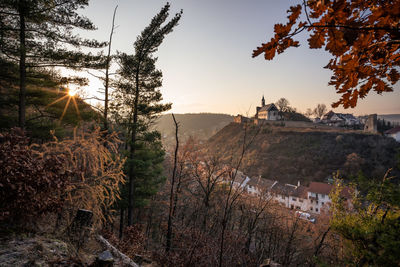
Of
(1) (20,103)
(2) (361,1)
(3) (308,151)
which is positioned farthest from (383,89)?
(3) (308,151)

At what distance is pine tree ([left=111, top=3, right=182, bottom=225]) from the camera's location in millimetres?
10016

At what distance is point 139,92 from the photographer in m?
10.9

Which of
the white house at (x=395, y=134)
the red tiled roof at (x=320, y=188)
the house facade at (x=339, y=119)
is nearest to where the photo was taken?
the red tiled roof at (x=320, y=188)

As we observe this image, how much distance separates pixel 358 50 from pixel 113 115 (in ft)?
36.2

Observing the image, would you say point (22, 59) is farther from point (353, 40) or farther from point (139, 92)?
point (353, 40)

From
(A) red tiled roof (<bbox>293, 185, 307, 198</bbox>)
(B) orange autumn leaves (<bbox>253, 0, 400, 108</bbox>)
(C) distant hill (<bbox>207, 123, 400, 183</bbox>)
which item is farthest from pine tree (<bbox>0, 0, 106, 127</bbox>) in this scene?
(A) red tiled roof (<bbox>293, 185, 307, 198</bbox>)

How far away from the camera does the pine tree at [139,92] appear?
10.0 meters

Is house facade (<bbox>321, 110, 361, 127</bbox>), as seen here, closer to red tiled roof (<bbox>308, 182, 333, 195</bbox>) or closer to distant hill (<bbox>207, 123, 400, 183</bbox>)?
distant hill (<bbox>207, 123, 400, 183</bbox>)

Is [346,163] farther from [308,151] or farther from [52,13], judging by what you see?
[52,13]

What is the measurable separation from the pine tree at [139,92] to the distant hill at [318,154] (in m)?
25.7

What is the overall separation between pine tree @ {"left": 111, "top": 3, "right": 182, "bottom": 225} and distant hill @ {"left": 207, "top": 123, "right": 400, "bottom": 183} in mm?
25690

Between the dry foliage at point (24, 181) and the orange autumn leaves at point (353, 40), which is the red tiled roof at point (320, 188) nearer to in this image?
the orange autumn leaves at point (353, 40)

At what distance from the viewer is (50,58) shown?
732 cm

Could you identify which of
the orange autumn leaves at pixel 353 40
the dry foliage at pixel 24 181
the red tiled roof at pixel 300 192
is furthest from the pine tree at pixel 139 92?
the red tiled roof at pixel 300 192
